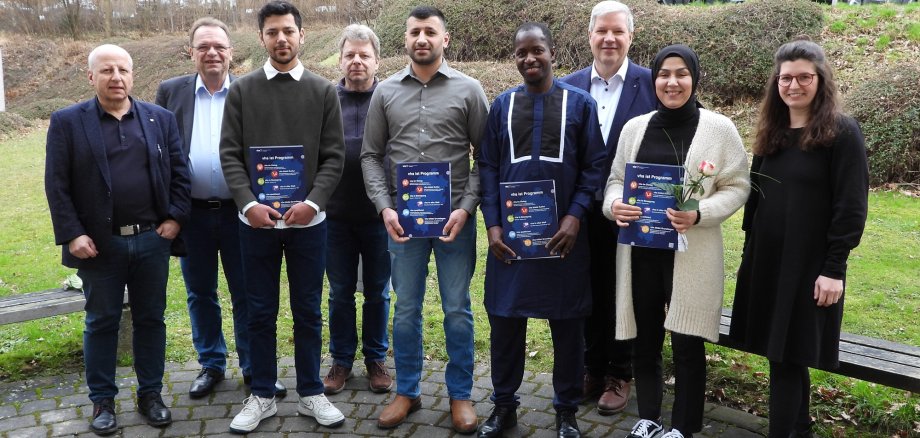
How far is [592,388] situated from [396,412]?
131cm

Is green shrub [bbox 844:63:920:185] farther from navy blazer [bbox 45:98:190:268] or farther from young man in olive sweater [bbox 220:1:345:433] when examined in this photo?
navy blazer [bbox 45:98:190:268]

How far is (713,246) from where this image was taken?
427cm

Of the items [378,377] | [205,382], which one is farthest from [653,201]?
[205,382]

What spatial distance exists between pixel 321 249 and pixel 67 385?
2206 millimetres

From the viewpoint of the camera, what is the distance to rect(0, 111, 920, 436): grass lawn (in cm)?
500

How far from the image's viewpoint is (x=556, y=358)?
469 centimetres

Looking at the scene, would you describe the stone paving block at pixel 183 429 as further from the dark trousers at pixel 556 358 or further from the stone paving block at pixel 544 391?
the stone paving block at pixel 544 391

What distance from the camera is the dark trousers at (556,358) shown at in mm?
4625

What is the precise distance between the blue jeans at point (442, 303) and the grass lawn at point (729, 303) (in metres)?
1.08

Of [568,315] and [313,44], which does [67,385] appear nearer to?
[568,315]

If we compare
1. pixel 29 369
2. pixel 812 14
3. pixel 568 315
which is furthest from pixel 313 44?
pixel 568 315

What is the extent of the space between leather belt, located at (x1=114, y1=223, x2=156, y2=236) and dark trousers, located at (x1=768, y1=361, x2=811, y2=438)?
145 inches

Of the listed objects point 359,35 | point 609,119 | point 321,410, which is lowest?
point 321,410

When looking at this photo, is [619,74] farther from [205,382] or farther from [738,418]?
[205,382]
